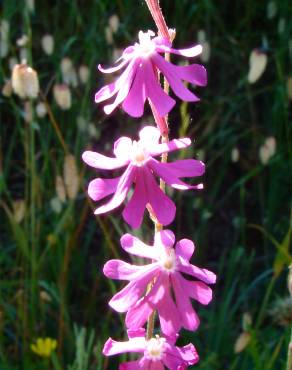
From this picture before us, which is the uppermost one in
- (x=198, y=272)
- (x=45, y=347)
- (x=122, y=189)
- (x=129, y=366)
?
(x=122, y=189)

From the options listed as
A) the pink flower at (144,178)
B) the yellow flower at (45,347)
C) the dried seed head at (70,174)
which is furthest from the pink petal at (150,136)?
the yellow flower at (45,347)

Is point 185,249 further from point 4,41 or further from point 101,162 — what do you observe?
point 4,41

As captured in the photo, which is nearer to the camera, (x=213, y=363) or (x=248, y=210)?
(x=213, y=363)

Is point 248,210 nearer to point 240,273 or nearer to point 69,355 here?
point 240,273

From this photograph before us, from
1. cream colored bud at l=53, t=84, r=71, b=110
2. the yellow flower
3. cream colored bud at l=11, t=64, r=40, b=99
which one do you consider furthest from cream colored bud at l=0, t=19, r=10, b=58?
the yellow flower

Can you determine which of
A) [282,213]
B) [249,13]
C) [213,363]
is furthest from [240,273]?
[249,13]

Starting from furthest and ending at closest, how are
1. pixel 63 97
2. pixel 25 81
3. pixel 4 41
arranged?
pixel 4 41, pixel 63 97, pixel 25 81

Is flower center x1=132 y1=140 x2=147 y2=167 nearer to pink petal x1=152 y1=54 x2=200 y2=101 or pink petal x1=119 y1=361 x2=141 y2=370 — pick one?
pink petal x1=152 y1=54 x2=200 y2=101

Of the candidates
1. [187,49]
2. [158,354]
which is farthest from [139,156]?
[158,354]
